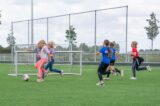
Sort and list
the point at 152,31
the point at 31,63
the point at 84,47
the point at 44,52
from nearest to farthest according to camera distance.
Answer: the point at 44,52, the point at 31,63, the point at 84,47, the point at 152,31

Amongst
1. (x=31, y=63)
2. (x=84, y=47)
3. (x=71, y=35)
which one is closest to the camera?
(x=31, y=63)

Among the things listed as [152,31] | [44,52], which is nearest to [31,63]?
[44,52]

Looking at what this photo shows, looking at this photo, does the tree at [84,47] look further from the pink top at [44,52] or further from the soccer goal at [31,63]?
the pink top at [44,52]

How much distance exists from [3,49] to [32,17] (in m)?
28.9

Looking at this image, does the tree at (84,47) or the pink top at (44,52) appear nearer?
the pink top at (44,52)

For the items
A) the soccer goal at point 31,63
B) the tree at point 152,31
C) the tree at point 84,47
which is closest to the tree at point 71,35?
the tree at point 84,47

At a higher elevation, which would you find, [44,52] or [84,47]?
[84,47]

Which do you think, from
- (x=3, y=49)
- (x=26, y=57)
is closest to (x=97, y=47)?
(x=26, y=57)

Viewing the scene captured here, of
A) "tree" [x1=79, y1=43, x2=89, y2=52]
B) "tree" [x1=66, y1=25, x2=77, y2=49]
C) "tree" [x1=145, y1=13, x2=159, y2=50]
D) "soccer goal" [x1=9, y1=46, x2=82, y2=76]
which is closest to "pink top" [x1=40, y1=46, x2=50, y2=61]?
"soccer goal" [x1=9, y1=46, x2=82, y2=76]

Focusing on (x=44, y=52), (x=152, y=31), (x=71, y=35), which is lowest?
(x=44, y=52)

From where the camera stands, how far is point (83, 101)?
10.9 metres

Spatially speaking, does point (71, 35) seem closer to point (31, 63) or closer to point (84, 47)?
point (84, 47)

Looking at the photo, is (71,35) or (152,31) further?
(152,31)

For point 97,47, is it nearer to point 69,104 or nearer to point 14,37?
point 14,37
